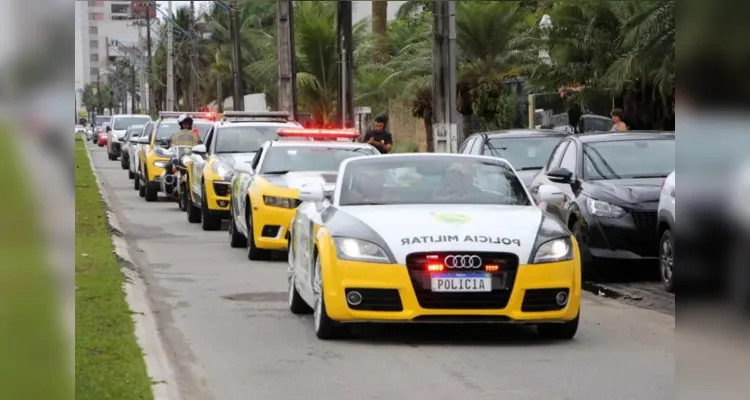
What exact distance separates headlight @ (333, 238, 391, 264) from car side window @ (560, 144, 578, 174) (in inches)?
227

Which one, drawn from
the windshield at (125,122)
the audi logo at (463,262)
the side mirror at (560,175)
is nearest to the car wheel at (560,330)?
the audi logo at (463,262)

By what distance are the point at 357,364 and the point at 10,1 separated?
6614 millimetres

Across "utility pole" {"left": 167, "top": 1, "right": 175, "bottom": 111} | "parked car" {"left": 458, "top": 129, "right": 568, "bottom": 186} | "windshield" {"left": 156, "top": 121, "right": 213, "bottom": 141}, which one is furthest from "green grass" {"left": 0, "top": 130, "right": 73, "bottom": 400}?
"utility pole" {"left": 167, "top": 1, "right": 175, "bottom": 111}

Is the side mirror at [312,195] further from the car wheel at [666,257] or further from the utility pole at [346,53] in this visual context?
the utility pole at [346,53]

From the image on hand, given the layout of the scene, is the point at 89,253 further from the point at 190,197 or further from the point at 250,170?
the point at 190,197

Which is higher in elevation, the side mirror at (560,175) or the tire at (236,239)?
the side mirror at (560,175)

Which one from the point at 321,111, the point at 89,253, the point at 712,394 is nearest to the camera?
the point at 712,394

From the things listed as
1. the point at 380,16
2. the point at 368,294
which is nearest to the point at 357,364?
the point at 368,294

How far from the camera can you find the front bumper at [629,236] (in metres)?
13.2

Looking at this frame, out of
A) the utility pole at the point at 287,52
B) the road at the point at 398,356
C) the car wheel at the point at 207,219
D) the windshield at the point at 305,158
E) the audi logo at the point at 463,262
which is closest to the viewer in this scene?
the road at the point at 398,356

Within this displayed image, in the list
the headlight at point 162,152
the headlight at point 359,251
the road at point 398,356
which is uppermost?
the headlight at point 162,152

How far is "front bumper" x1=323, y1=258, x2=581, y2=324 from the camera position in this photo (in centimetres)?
909

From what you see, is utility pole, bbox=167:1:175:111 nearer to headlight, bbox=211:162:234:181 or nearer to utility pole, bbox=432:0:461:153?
utility pole, bbox=432:0:461:153

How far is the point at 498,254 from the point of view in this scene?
9.05m
